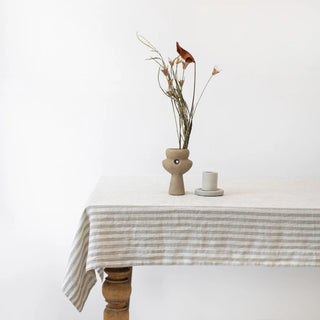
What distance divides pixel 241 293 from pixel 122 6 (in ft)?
4.82

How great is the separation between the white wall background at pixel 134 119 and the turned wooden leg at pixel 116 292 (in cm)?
83

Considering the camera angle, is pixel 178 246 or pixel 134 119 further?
pixel 134 119

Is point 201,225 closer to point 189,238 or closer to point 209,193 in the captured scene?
point 189,238

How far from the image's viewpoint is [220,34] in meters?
2.33

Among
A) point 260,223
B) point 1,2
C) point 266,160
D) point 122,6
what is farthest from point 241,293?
point 1,2

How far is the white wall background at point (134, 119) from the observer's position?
2305mm

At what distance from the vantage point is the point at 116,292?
1492 mm

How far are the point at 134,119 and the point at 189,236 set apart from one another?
1.01 metres

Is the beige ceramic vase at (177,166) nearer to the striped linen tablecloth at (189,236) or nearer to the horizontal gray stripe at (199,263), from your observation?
the striped linen tablecloth at (189,236)

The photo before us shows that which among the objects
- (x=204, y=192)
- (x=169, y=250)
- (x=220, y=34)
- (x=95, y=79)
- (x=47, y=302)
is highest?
(x=220, y=34)

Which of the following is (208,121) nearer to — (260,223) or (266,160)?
(266,160)

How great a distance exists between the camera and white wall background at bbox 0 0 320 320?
7.56 ft

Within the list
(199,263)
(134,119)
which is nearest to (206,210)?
(199,263)

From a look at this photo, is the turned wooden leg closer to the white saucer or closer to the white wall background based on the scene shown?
the white saucer
